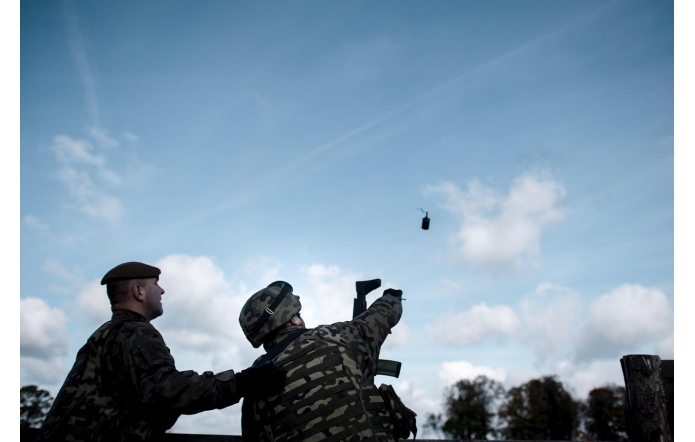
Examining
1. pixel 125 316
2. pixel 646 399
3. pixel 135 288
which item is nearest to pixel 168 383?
pixel 125 316

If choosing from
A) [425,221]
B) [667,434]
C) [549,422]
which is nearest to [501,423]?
[549,422]

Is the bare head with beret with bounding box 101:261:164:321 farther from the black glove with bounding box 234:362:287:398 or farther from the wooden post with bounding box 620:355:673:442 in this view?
the wooden post with bounding box 620:355:673:442

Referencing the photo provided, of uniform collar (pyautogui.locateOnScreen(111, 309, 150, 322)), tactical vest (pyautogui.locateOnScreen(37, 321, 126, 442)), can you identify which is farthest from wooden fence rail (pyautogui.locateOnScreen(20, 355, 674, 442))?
uniform collar (pyautogui.locateOnScreen(111, 309, 150, 322))

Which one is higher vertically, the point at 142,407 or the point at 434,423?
the point at 142,407

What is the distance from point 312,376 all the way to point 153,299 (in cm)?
205

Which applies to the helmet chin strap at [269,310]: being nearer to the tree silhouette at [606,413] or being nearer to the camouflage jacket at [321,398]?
the camouflage jacket at [321,398]

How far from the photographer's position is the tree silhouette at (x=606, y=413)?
64250 millimetres

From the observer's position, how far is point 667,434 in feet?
19.1

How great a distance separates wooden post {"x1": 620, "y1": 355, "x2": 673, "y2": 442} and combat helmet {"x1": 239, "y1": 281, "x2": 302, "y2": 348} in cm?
401

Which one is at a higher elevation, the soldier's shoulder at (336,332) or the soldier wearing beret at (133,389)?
the soldier's shoulder at (336,332)

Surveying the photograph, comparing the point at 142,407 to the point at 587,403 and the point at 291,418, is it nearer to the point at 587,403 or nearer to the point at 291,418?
the point at 291,418

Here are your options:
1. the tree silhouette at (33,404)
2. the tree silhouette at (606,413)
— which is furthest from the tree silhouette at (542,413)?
the tree silhouette at (33,404)

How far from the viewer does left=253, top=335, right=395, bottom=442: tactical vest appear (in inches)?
182

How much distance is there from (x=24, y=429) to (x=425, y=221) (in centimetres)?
944
